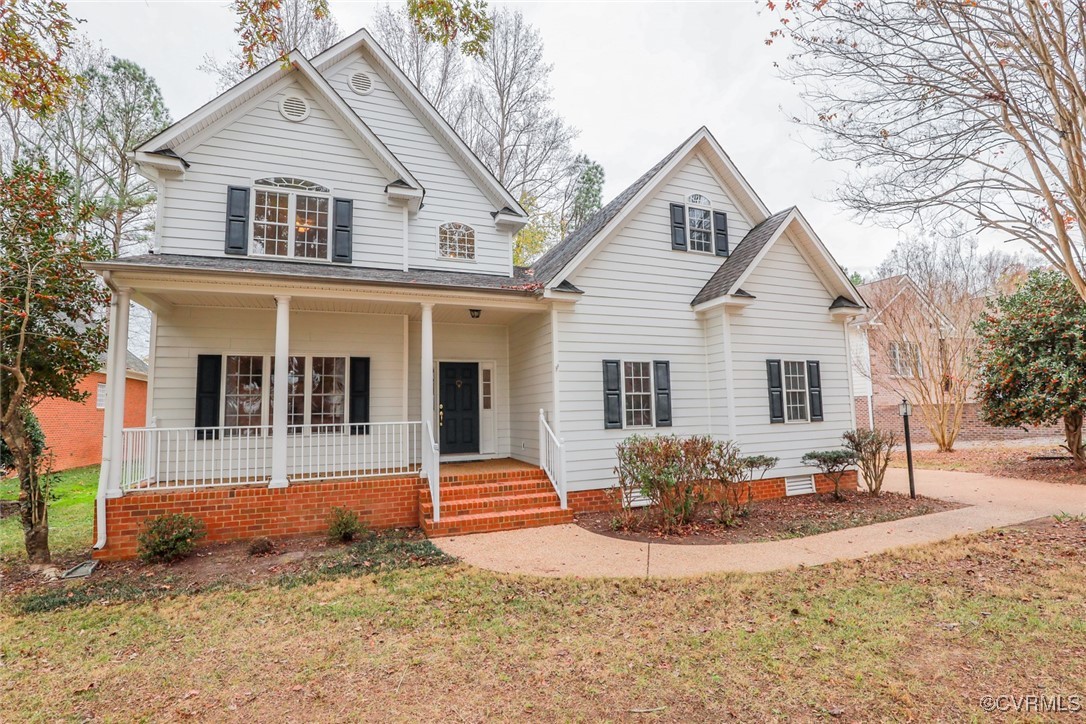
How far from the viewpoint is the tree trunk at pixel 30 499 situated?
257 inches

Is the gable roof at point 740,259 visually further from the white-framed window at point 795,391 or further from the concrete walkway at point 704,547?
the concrete walkway at point 704,547

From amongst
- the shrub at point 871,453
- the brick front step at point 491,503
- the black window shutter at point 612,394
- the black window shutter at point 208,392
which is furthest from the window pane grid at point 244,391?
the shrub at point 871,453

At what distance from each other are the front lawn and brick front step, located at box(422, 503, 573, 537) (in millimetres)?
1707

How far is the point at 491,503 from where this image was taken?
7965mm

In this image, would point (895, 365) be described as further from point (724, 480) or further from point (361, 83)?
point (361, 83)

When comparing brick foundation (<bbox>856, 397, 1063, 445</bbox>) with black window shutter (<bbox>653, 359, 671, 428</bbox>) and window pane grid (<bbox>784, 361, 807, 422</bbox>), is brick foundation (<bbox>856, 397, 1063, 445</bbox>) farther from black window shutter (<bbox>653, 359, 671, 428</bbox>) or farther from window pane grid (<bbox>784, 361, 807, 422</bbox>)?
black window shutter (<bbox>653, 359, 671, 428</bbox>)

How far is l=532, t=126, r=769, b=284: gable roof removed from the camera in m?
9.33

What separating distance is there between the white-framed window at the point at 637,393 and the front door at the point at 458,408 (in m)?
3.19

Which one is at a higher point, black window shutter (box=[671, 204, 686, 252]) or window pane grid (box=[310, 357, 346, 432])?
black window shutter (box=[671, 204, 686, 252])

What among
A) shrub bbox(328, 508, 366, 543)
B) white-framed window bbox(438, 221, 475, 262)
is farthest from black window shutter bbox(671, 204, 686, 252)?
shrub bbox(328, 508, 366, 543)

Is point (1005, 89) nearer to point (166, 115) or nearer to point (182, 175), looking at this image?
point (182, 175)

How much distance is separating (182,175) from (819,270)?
12315 millimetres

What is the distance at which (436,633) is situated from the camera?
4277 mm

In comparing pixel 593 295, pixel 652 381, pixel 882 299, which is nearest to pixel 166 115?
pixel 593 295
